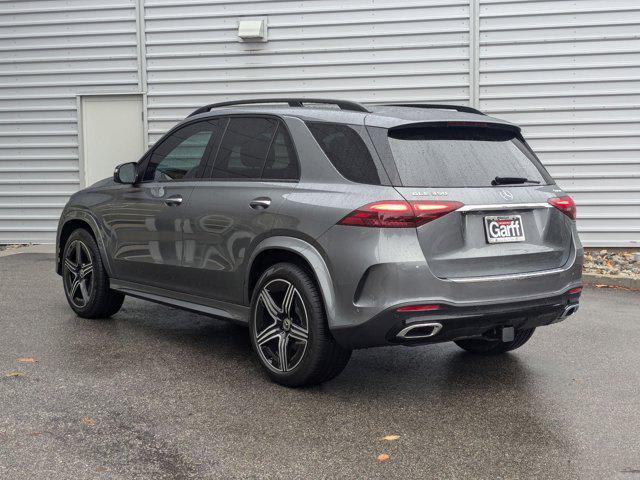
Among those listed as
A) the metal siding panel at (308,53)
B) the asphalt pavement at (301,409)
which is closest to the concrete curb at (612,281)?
the asphalt pavement at (301,409)

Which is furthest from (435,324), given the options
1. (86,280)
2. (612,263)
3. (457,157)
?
(612,263)

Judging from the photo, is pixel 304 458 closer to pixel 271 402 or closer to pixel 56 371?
pixel 271 402

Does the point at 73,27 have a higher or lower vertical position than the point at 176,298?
higher

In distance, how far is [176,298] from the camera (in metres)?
6.41

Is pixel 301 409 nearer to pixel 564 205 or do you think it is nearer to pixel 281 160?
pixel 281 160

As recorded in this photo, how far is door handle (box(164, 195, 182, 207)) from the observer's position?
6278 mm

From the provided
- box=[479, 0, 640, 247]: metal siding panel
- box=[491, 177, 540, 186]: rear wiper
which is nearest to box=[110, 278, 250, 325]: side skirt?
box=[491, 177, 540, 186]: rear wiper

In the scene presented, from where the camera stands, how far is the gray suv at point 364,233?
475 cm

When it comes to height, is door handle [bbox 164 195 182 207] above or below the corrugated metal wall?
below

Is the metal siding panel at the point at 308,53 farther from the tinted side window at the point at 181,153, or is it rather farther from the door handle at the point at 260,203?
the door handle at the point at 260,203

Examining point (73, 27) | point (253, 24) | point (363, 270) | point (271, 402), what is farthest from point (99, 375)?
point (73, 27)

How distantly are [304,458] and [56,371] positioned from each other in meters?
2.29

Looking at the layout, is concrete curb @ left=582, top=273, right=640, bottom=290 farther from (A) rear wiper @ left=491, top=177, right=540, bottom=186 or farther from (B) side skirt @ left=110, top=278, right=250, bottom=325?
(B) side skirt @ left=110, top=278, right=250, bottom=325

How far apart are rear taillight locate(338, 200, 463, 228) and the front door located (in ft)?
6.21
